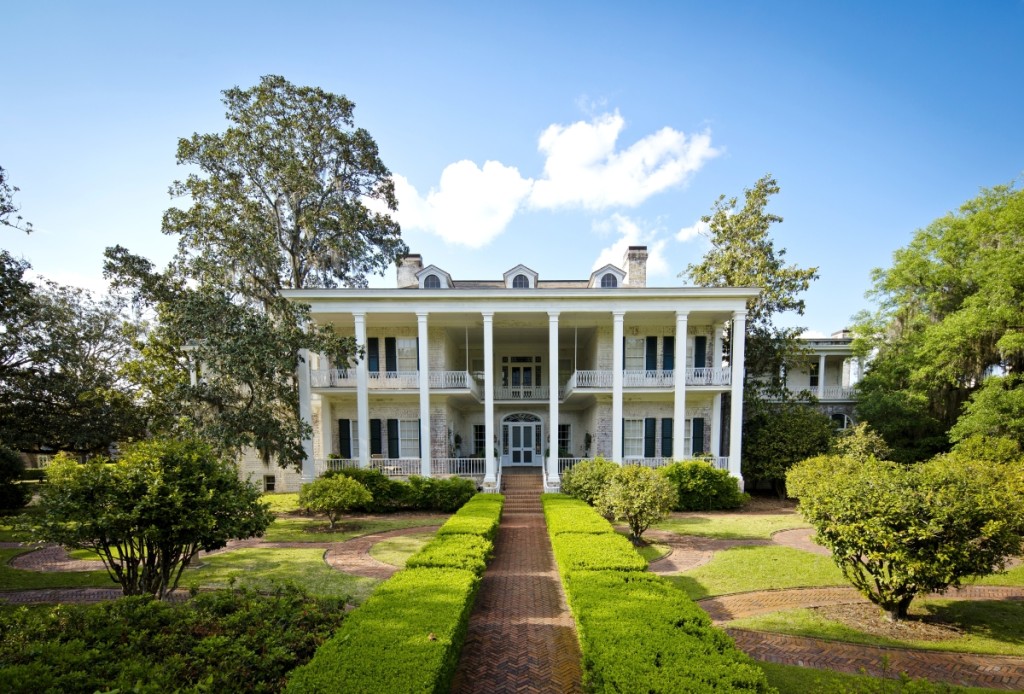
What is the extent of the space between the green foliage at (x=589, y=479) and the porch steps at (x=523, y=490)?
151 cm

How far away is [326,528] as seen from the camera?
1400cm

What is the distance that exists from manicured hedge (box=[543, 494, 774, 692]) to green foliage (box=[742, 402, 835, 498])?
13.9m

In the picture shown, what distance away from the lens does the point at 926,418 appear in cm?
1933

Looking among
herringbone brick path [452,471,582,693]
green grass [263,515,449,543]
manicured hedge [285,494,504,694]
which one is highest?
manicured hedge [285,494,504,694]

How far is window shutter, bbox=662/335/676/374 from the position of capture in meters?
20.8

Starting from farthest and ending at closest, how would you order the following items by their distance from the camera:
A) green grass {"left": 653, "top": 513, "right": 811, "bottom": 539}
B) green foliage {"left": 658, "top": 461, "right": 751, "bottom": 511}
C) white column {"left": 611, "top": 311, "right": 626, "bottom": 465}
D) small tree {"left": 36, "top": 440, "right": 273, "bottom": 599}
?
1. white column {"left": 611, "top": 311, "right": 626, "bottom": 465}
2. green foliage {"left": 658, "top": 461, "right": 751, "bottom": 511}
3. green grass {"left": 653, "top": 513, "right": 811, "bottom": 539}
4. small tree {"left": 36, "top": 440, "right": 273, "bottom": 599}

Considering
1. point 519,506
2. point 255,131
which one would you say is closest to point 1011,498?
point 519,506

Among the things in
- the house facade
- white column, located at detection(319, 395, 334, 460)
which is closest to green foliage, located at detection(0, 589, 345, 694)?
the house facade

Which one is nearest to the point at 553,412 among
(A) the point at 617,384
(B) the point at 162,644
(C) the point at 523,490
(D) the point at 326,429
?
(A) the point at 617,384

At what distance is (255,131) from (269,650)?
2123 centimetres

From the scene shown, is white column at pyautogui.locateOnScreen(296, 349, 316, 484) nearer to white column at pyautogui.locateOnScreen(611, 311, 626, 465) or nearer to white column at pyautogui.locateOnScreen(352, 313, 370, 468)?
white column at pyautogui.locateOnScreen(352, 313, 370, 468)

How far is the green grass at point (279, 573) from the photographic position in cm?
872

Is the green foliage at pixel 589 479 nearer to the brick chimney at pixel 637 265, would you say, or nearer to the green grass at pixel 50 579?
the brick chimney at pixel 637 265

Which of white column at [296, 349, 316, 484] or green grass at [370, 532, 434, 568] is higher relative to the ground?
white column at [296, 349, 316, 484]
